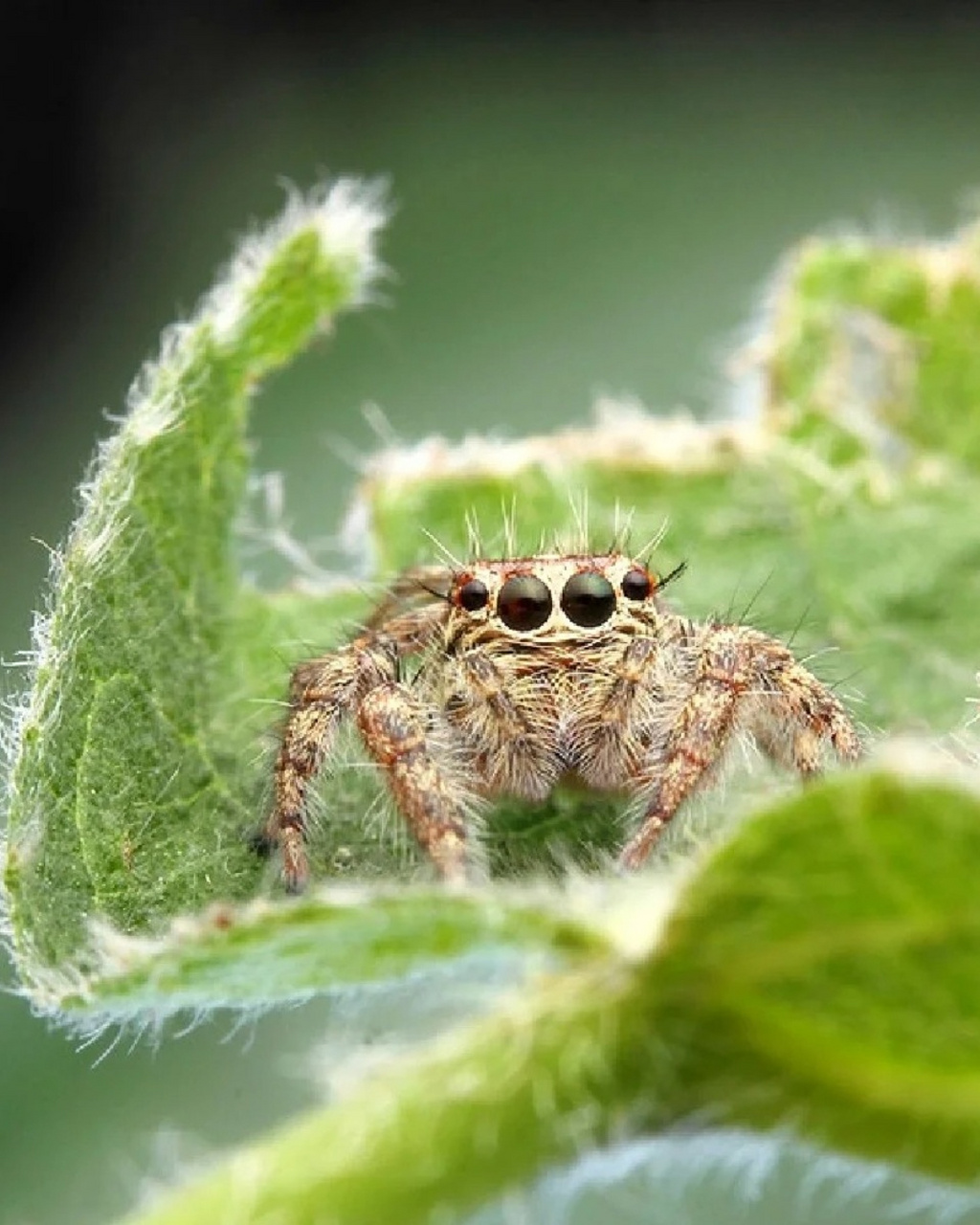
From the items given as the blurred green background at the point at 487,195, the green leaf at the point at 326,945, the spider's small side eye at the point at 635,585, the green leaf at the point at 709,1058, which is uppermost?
the blurred green background at the point at 487,195

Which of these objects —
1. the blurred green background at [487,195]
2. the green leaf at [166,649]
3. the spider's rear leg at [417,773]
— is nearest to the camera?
the green leaf at [166,649]

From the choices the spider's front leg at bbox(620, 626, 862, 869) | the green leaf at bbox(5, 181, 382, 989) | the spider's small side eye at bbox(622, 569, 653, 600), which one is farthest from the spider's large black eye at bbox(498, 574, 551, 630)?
the green leaf at bbox(5, 181, 382, 989)

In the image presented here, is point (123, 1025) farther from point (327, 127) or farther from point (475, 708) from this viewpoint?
point (327, 127)

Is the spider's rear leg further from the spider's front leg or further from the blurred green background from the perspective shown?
the blurred green background

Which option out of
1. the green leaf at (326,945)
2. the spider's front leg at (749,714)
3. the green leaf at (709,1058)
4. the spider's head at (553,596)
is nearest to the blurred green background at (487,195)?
the spider's head at (553,596)

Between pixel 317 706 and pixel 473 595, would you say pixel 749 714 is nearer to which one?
pixel 473 595

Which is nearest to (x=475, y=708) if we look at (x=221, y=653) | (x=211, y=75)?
(x=221, y=653)

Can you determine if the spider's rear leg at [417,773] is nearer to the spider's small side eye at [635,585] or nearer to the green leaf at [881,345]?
the spider's small side eye at [635,585]
